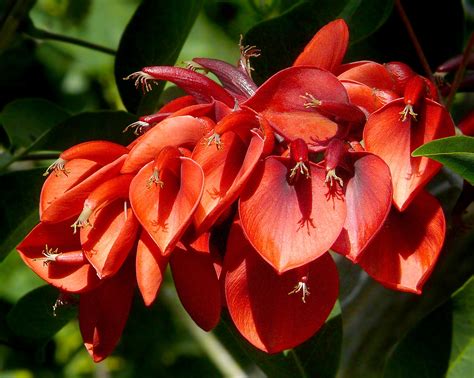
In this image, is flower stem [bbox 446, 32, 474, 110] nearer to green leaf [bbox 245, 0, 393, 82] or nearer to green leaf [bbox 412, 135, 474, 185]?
green leaf [bbox 245, 0, 393, 82]

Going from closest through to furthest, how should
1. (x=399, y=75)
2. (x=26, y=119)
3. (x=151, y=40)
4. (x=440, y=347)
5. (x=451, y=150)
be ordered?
(x=451, y=150) → (x=399, y=75) → (x=440, y=347) → (x=151, y=40) → (x=26, y=119)

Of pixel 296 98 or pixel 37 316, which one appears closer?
pixel 296 98

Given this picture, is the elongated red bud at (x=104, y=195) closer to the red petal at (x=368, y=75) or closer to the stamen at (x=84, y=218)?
the stamen at (x=84, y=218)

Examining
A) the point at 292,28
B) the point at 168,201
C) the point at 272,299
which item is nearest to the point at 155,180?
the point at 168,201

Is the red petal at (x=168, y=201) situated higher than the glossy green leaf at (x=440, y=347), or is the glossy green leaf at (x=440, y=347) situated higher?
the red petal at (x=168, y=201)

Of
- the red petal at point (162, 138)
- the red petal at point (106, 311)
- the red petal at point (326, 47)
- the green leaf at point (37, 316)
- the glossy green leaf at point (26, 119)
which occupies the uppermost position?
the red petal at point (326, 47)

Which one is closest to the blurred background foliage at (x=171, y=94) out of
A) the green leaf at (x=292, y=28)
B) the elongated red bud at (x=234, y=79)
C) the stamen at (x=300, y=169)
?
the green leaf at (x=292, y=28)

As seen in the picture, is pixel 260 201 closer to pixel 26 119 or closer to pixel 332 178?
pixel 332 178

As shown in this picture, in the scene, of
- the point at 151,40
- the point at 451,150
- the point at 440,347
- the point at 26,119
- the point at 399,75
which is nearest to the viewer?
the point at 451,150

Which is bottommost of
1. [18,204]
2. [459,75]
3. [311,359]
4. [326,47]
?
[311,359]
